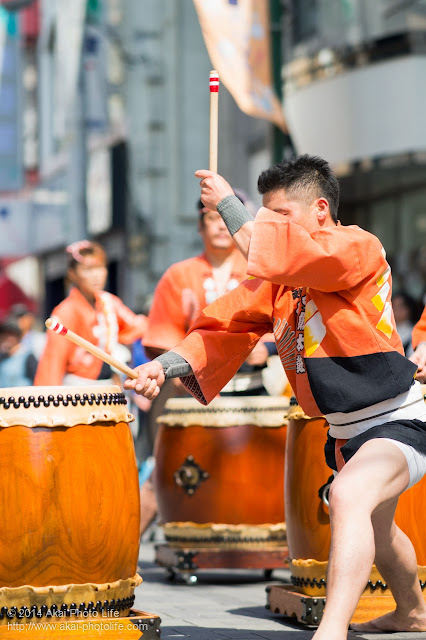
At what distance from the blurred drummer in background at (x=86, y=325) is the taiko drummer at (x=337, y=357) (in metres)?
2.42

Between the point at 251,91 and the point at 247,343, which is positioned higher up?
the point at 251,91

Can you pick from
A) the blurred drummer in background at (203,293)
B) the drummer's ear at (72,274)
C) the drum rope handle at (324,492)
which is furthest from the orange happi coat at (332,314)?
the drummer's ear at (72,274)

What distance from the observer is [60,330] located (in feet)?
12.1

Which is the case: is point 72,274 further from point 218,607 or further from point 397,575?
point 397,575

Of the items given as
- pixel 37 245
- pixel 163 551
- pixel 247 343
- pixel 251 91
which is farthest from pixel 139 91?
pixel 247 343

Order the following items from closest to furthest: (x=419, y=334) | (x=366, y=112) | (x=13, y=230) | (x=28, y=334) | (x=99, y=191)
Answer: (x=419, y=334) < (x=28, y=334) < (x=366, y=112) < (x=99, y=191) < (x=13, y=230)

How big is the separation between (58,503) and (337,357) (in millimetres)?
948

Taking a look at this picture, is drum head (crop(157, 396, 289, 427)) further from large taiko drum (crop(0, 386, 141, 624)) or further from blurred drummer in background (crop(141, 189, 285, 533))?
large taiko drum (crop(0, 386, 141, 624))

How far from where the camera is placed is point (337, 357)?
3496 millimetres

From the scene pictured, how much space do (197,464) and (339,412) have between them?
2.13 meters

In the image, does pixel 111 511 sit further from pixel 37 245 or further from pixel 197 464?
pixel 37 245

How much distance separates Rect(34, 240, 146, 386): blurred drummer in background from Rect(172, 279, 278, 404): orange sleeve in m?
2.37

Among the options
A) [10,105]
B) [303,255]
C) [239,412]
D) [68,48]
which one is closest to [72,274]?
[239,412]

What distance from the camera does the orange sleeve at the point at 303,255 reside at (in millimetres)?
3359
